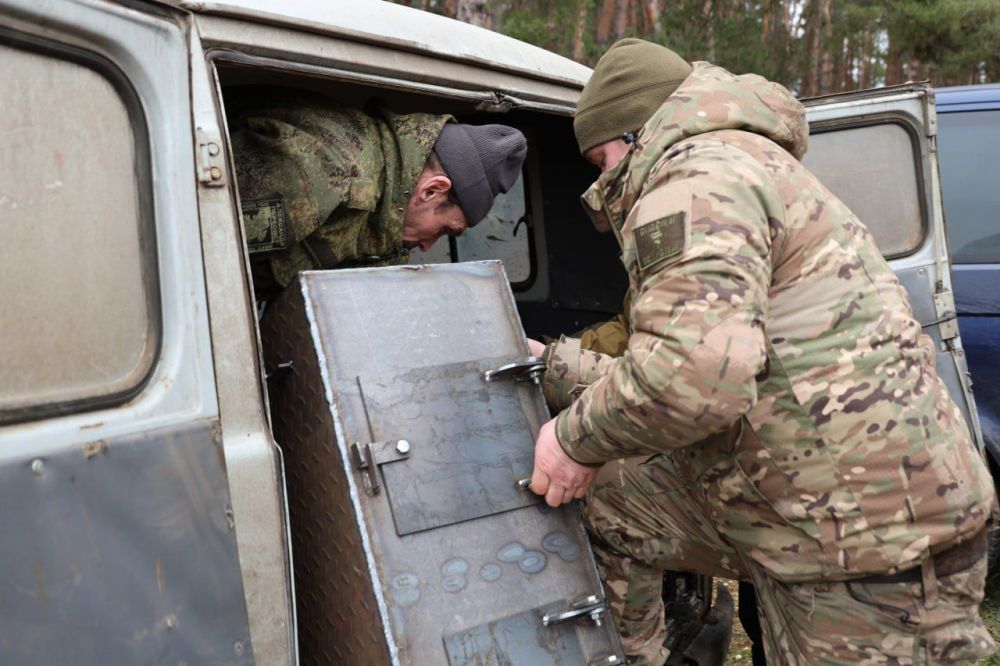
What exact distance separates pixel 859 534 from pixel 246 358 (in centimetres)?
118

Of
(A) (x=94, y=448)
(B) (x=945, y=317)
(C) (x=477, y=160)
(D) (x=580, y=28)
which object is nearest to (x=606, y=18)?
(D) (x=580, y=28)

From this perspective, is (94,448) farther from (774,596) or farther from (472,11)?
(472,11)

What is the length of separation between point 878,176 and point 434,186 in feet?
5.05

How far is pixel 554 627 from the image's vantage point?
6.05 ft

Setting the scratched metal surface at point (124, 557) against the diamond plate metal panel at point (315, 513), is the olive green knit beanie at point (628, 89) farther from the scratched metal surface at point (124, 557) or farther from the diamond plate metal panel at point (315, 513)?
the scratched metal surface at point (124, 557)

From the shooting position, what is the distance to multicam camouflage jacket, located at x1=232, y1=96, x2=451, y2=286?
85.0 inches

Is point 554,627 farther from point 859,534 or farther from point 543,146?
point 543,146

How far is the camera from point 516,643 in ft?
5.83

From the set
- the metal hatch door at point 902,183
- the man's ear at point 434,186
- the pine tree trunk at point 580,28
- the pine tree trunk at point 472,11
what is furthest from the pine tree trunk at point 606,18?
the man's ear at point 434,186

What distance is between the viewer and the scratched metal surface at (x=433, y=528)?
5.58 ft

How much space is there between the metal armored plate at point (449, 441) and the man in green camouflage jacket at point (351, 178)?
0.53m

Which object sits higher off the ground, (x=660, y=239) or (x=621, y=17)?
(x=621, y=17)

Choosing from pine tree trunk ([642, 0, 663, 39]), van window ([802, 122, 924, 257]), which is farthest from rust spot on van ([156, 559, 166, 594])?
pine tree trunk ([642, 0, 663, 39])

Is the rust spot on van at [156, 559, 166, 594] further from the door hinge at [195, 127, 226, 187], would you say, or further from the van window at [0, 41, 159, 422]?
the door hinge at [195, 127, 226, 187]
